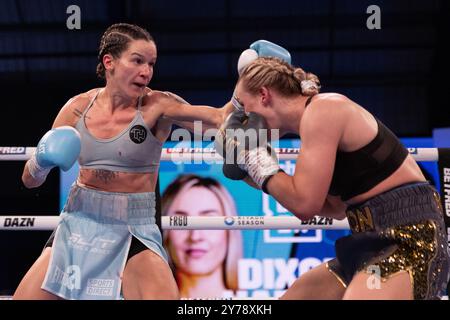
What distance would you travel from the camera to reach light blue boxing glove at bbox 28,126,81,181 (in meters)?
2.38

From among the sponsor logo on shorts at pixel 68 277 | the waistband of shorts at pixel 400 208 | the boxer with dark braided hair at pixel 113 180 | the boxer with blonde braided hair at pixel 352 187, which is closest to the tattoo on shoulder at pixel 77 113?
the boxer with dark braided hair at pixel 113 180

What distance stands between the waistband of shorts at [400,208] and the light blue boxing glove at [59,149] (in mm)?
1091

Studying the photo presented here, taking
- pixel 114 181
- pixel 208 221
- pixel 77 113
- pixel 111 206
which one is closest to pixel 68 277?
pixel 111 206

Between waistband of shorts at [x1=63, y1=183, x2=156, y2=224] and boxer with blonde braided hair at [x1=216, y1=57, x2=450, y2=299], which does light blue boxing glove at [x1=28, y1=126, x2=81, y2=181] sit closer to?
waistband of shorts at [x1=63, y1=183, x2=156, y2=224]

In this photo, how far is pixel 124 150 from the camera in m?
2.59

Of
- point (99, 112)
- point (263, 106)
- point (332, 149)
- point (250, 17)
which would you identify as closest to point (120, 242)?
point (99, 112)

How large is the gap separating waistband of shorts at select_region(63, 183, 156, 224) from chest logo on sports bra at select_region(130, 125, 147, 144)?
0.72 ft

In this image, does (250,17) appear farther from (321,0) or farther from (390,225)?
(390,225)

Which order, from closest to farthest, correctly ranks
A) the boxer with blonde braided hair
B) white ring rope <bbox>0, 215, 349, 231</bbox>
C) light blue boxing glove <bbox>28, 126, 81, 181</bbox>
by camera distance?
the boxer with blonde braided hair
light blue boxing glove <bbox>28, 126, 81, 181</bbox>
white ring rope <bbox>0, 215, 349, 231</bbox>

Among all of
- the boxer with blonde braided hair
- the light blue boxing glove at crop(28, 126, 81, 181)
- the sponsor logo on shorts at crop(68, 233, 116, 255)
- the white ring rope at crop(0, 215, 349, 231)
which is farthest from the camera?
the white ring rope at crop(0, 215, 349, 231)

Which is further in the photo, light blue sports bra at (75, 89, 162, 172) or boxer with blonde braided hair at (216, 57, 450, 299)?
light blue sports bra at (75, 89, 162, 172)

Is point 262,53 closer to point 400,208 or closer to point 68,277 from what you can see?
point 400,208

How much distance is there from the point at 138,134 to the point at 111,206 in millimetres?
317

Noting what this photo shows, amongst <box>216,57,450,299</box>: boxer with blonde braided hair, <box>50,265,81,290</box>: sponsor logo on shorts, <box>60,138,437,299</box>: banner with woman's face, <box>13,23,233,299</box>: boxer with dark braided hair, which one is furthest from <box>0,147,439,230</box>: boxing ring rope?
<box>60,138,437,299</box>: banner with woman's face
